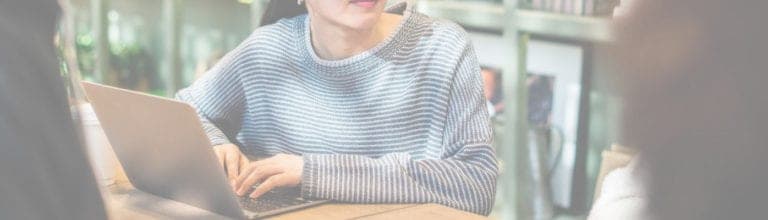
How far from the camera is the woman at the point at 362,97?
1809 mm

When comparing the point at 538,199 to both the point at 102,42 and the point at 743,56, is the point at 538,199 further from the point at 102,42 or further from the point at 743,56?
the point at 743,56

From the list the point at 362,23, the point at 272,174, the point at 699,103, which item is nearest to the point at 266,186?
the point at 272,174

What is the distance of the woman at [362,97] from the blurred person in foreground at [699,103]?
1329mm

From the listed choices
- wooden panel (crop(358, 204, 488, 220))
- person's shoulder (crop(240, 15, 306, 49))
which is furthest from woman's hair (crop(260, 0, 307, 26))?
wooden panel (crop(358, 204, 488, 220))

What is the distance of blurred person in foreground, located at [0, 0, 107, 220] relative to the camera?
1.49 feet

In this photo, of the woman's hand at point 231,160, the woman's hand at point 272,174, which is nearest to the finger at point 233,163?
the woman's hand at point 231,160

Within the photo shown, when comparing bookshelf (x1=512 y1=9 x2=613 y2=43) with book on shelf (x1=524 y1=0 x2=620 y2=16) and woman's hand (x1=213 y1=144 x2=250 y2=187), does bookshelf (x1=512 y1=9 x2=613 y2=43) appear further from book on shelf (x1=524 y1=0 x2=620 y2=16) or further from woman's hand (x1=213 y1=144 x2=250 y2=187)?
woman's hand (x1=213 y1=144 x2=250 y2=187)

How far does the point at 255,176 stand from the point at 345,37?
18.3 inches

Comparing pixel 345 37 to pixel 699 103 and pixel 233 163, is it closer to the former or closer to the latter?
pixel 233 163

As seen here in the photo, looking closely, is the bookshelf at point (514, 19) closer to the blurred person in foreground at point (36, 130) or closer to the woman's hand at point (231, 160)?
the woman's hand at point (231, 160)

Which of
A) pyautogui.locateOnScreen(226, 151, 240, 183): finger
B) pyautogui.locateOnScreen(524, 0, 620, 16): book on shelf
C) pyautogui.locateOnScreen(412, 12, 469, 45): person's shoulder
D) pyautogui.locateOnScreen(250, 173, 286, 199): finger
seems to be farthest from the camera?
pyautogui.locateOnScreen(524, 0, 620, 16): book on shelf

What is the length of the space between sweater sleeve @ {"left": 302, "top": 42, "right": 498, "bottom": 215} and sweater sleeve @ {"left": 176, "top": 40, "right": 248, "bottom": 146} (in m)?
0.33

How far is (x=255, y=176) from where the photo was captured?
5.36 ft

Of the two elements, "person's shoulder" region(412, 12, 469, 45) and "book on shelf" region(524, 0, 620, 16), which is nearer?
"person's shoulder" region(412, 12, 469, 45)
